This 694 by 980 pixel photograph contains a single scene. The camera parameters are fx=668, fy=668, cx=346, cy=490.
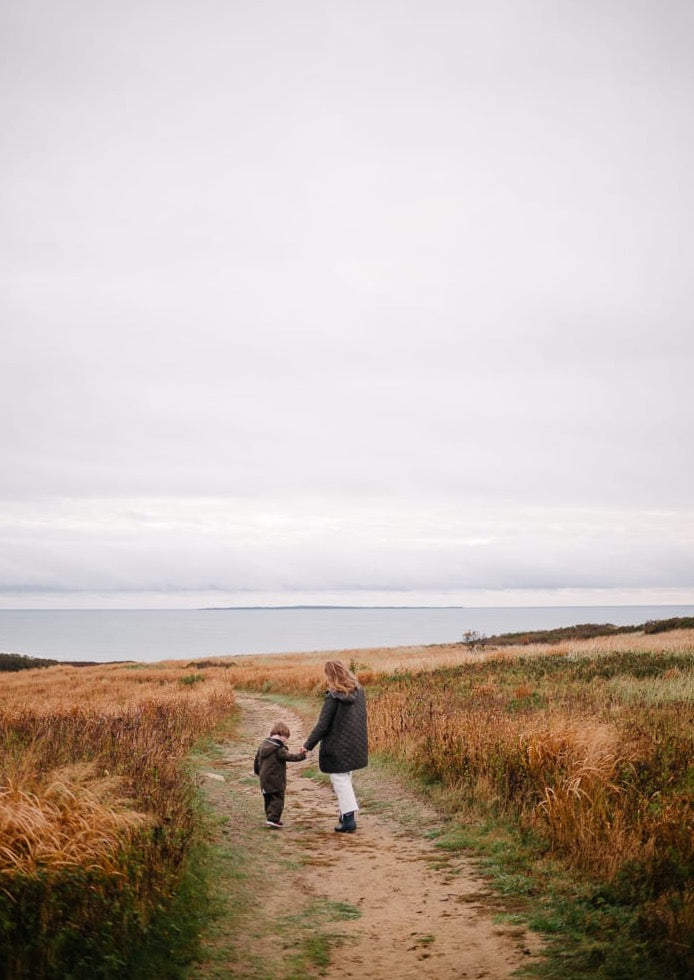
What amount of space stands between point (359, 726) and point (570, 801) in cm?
285

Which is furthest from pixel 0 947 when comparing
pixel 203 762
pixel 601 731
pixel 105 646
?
pixel 105 646

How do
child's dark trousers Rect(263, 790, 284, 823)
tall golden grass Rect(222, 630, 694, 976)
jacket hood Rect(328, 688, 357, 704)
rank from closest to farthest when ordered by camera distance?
tall golden grass Rect(222, 630, 694, 976)
jacket hood Rect(328, 688, 357, 704)
child's dark trousers Rect(263, 790, 284, 823)

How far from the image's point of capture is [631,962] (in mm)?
4836

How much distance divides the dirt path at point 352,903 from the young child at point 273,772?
0.82ft

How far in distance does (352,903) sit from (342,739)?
2589mm

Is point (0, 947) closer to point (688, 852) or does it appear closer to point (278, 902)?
point (278, 902)

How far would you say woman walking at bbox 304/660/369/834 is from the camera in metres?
8.85

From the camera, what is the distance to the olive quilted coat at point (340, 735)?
8.85m

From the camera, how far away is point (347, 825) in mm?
8836

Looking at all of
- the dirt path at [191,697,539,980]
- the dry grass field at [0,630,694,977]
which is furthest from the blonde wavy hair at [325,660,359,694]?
the dry grass field at [0,630,694,977]

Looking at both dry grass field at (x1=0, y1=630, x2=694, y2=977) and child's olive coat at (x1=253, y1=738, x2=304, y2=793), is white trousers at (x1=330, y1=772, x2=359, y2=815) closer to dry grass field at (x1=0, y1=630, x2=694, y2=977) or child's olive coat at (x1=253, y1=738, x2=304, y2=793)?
child's olive coat at (x1=253, y1=738, x2=304, y2=793)

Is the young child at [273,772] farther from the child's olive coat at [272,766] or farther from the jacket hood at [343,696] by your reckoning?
the jacket hood at [343,696]

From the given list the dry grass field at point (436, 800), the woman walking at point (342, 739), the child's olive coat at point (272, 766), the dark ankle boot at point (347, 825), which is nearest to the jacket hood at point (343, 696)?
the woman walking at point (342, 739)

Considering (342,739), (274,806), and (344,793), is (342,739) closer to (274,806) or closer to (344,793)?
(344,793)
